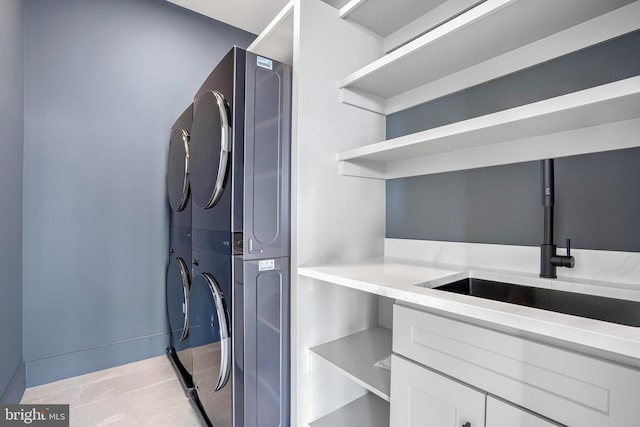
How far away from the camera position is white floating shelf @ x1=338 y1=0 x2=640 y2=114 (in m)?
1.03

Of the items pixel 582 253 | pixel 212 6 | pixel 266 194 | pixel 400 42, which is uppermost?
pixel 212 6

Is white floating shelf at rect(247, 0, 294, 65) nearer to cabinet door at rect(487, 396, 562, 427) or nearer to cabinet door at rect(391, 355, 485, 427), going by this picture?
cabinet door at rect(391, 355, 485, 427)

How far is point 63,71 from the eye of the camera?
2.18 m

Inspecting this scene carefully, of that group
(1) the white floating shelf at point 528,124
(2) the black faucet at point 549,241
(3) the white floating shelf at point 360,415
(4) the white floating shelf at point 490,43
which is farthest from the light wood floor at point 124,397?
(4) the white floating shelf at point 490,43

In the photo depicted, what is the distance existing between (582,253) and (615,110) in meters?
0.52

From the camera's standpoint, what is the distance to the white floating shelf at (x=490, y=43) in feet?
3.38

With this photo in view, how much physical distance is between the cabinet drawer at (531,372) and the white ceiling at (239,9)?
270 cm

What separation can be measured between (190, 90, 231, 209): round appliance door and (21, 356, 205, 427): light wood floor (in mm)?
1322

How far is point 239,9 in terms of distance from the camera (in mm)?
2566

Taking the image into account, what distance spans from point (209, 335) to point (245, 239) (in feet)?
1.87

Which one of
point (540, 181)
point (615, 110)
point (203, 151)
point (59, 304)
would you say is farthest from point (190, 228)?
point (615, 110)

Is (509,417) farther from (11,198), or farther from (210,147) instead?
(11,198)

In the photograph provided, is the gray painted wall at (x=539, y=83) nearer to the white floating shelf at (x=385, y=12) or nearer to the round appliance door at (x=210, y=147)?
the white floating shelf at (x=385, y=12)

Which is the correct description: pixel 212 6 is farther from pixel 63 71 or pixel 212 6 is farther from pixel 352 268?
pixel 352 268
